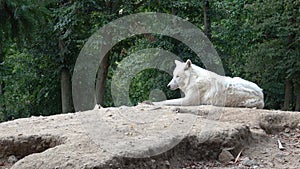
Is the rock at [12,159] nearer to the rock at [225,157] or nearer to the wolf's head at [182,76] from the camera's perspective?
the rock at [225,157]

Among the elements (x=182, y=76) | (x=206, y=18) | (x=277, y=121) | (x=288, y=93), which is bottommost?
(x=288, y=93)

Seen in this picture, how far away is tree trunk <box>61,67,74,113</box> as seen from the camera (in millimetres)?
12953

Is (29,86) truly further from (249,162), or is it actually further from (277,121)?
(249,162)

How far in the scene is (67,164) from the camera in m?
3.09

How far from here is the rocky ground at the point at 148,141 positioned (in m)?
3.32

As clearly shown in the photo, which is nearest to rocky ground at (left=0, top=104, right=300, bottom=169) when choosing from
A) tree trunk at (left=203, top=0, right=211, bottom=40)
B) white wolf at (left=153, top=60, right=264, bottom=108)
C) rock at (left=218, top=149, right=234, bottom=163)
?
rock at (left=218, top=149, right=234, bottom=163)

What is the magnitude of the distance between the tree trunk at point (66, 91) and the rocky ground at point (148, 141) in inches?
317

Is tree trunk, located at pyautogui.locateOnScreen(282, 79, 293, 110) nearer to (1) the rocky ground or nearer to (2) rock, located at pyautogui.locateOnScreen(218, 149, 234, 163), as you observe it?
(1) the rocky ground

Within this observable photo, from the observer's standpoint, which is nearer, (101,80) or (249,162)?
(249,162)

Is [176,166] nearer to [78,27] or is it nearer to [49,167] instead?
[49,167]

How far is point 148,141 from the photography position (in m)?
3.65

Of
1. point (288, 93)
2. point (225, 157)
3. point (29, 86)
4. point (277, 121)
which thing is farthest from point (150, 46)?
point (225, 157)

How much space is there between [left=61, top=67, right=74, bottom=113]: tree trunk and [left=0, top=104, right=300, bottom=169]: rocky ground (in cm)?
806

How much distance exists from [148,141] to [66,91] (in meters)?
9.91
